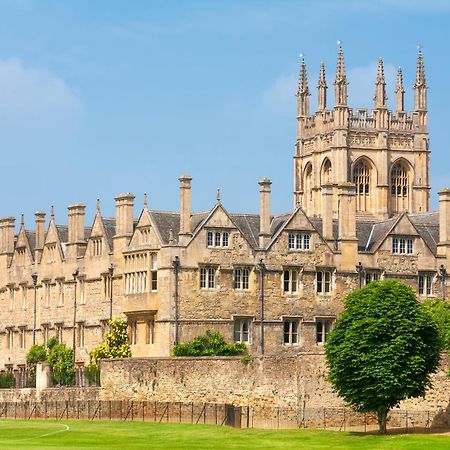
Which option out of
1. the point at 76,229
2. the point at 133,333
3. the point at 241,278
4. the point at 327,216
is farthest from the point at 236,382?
the point at 76,229

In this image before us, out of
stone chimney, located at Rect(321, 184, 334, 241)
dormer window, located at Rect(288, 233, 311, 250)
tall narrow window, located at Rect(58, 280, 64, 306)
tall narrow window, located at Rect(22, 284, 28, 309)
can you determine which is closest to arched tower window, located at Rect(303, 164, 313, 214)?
tall narrow window, located at Rect(22, 284, 28, 309)

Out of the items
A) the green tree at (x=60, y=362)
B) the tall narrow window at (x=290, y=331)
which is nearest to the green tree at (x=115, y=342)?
the green tree at (x=60, y=362)

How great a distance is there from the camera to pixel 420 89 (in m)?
162

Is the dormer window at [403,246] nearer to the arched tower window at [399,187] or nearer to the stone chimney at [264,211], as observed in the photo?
the stone chimney at [264,211]

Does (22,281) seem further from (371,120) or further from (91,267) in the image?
(371,120)

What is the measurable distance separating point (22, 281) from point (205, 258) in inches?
956

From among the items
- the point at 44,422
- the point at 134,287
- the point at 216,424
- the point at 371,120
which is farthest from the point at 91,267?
the point at 371,120

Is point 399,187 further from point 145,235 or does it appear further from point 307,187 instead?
point 145,235

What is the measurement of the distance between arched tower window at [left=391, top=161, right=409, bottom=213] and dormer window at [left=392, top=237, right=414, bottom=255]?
137 feet

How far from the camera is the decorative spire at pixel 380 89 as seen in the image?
521ft

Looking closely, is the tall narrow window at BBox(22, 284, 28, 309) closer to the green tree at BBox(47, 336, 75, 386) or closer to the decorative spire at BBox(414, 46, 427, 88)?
the green tree at BBox(47, 336, 75, 386)

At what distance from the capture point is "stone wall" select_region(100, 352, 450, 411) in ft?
313

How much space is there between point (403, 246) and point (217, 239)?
12.8 metres

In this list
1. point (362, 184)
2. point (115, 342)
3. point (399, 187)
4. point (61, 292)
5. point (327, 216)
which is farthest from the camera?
point (399, 187)
